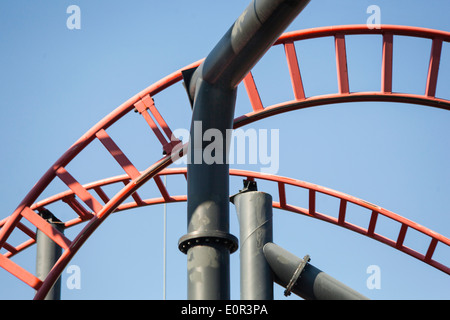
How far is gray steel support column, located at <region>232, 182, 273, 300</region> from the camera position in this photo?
8.68 metres

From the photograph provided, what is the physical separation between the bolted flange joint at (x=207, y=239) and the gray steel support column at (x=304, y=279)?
9.86 ft

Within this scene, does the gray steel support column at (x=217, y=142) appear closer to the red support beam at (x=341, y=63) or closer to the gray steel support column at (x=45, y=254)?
the red support beam at (x=341, y=63)

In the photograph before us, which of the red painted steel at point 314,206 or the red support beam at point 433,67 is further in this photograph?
the red painted steel at point 314,206

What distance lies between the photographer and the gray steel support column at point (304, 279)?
317 inches

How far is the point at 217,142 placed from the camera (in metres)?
5.45

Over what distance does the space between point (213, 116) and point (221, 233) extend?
1006 millimetres

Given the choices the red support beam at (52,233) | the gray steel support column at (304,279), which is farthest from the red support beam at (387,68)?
the red support beam at (52,233)

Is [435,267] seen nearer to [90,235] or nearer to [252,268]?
[252,268]

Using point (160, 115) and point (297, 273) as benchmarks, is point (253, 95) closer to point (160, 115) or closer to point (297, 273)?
point (160, 115)

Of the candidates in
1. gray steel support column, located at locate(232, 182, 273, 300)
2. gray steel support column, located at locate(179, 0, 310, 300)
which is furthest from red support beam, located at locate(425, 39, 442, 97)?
gray steel support column, located at locate(179, 0, 310, 300)

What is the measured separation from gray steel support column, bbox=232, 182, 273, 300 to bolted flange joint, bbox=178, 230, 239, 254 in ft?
11.1

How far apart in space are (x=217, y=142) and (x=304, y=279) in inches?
136

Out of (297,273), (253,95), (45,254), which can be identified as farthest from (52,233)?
(297,273)

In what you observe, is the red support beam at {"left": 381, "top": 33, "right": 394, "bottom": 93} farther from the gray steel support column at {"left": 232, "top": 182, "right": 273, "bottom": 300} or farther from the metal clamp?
the metal clamp
